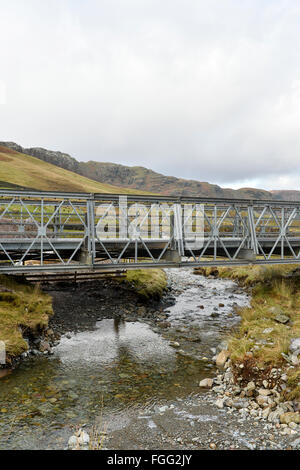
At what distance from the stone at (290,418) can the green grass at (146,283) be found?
52.8ft

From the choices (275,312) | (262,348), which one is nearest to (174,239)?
(275,312)

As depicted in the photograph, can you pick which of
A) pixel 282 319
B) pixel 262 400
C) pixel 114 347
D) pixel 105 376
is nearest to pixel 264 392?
pixel 262 400

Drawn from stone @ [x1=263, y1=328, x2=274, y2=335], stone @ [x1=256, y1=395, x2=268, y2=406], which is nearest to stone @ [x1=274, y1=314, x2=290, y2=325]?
stone @ [x1=263, y1=328, x2=274, y2=335]

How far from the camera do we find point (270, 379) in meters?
11.7

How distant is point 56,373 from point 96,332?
5467mm

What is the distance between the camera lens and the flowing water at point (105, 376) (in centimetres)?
1009

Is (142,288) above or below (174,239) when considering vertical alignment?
below

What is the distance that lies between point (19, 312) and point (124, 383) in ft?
23.5

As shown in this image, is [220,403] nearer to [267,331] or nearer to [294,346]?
[294,346]

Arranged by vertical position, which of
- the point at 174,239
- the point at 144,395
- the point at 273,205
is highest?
the point at 273,205

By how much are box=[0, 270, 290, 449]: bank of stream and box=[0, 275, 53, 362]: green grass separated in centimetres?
100

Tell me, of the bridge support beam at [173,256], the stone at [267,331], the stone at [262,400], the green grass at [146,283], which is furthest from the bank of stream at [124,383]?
the bridge support beam at [173,256]

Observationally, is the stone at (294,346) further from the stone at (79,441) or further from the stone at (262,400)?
the stone at (79,441)
